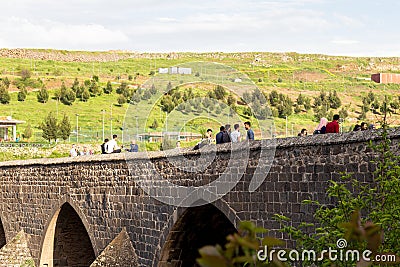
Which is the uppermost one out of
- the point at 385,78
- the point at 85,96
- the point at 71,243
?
the point at 385,78

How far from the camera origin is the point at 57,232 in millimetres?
21094

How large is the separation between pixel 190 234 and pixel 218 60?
74.0 meters

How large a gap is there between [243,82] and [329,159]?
2148cm

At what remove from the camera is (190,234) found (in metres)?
15.5

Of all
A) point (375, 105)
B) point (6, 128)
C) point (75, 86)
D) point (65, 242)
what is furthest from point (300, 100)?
point (65, 242)

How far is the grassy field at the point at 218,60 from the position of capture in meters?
56.8

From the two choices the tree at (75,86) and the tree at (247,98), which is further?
the tree at (75,86)

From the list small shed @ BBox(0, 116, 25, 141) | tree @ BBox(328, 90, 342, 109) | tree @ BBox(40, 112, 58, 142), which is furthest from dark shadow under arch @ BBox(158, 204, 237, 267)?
tree @ BBox(328, 90, 342, 109)

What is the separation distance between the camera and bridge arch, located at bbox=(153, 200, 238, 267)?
14969 millimetres

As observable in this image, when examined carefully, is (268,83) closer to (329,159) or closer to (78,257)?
(78,257)

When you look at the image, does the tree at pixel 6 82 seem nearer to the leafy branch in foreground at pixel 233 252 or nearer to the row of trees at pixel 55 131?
the row of trees at pixel 55 131

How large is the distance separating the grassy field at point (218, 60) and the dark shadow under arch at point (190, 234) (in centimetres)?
2309

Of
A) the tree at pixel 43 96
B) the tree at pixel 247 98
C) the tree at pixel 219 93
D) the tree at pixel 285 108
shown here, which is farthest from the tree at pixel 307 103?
the tree at pixel 219 93

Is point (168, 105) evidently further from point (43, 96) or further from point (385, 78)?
point (385, 78)
